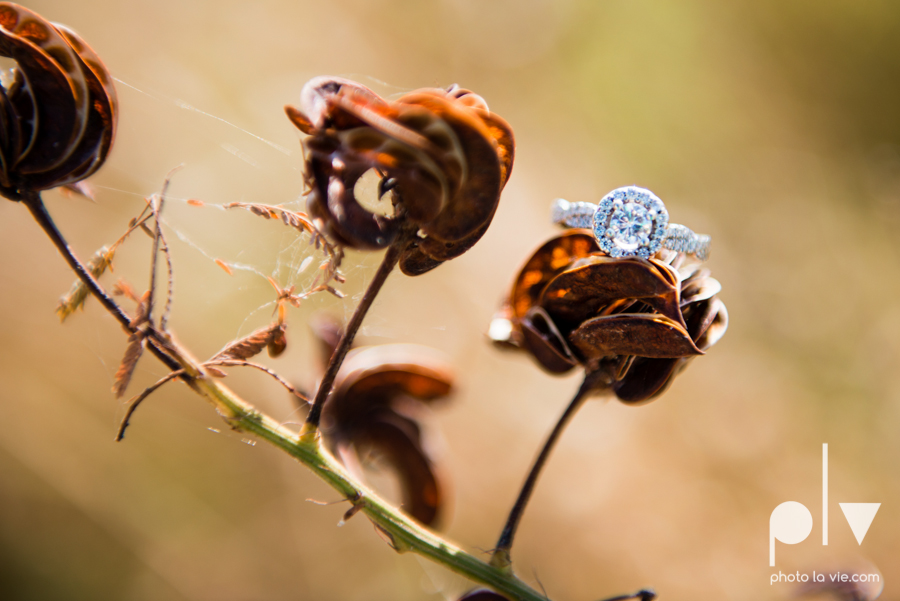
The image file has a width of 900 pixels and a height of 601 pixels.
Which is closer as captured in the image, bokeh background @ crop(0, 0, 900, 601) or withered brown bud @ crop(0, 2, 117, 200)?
withered brown bud @ crop(0, 2, 117, 200)

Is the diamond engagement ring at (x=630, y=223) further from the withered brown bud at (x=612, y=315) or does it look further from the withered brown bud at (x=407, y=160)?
Answer: the withered brown bud at (x=407, y=160)

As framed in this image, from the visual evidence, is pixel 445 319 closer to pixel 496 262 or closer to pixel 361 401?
pixel 496 262

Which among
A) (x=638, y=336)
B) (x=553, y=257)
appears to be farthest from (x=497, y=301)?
(x=638, y=336)

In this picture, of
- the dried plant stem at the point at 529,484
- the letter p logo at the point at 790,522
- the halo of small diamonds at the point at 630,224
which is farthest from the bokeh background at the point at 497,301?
the halo of small diamonds at the point at 630,224

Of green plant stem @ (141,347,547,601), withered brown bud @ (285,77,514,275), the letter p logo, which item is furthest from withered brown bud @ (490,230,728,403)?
the letter p logo

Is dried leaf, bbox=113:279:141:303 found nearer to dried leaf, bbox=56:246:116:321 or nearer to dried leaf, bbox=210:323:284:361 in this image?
dried leaf, bbox=56:246:116:321

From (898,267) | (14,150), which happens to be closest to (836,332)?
(898,267)

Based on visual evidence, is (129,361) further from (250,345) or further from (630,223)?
(630,223)
